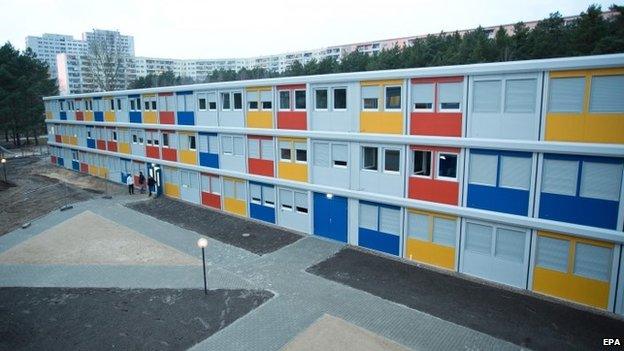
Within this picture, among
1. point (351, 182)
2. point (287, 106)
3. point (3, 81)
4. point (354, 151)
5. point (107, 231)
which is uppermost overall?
A: point (3, 81)

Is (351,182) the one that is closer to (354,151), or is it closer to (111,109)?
(354,151)

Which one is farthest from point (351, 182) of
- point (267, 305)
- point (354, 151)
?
point (267, 305)

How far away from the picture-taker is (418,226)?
17.1m

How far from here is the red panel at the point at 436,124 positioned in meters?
15.3

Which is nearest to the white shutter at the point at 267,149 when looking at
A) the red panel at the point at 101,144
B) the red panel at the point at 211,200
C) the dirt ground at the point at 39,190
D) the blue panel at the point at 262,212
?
the blue panel at the point at 262,212

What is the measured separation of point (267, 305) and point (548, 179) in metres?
10.1

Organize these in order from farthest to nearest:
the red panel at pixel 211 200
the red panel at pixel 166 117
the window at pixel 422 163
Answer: the red panel at pixel 166 117
the red panel at pixel 211 200
the window at pixel 422 163

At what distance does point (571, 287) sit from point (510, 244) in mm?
2205

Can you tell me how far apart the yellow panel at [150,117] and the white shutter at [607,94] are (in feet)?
87.9

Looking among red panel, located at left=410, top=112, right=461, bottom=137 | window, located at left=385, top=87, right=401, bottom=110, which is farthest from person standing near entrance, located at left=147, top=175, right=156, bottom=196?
red panel, located at left=410, top=112, right=461, bottom=137

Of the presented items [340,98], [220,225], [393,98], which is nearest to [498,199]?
[393,98]

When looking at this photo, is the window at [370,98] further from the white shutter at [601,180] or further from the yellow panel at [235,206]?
the yellow panel at [235,206]

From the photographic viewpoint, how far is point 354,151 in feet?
61.3

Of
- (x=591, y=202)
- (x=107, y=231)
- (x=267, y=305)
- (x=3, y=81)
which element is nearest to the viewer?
(x=591, y=202)
